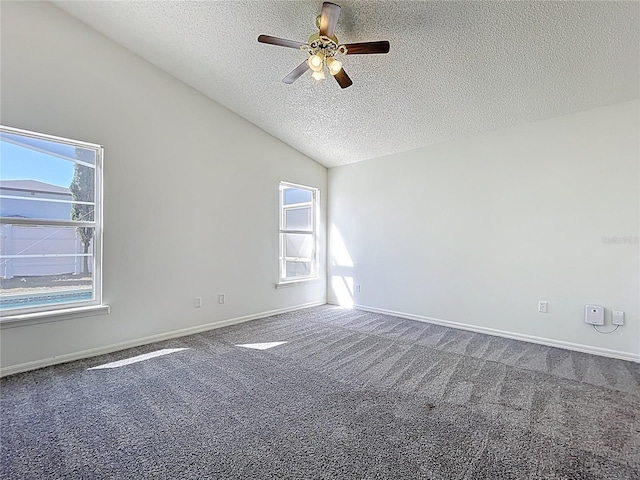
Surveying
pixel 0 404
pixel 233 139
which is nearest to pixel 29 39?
pixel 233 139

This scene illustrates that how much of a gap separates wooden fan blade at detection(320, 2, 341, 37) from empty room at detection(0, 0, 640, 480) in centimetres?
2

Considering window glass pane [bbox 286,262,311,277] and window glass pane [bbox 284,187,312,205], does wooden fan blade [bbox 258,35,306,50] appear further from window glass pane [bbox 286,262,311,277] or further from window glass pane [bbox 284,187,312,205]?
window glass pane [bbox 286,262,311,277]

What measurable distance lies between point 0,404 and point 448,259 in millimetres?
4685

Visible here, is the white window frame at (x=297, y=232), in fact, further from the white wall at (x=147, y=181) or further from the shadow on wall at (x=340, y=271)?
the shadow on wall at (x=340, y=271)

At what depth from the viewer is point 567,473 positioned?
1630mm

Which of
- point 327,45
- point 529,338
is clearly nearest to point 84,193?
point 327,45

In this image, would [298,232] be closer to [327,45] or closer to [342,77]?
[342,77]

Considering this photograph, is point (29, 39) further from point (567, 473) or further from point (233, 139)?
point (567, 473)

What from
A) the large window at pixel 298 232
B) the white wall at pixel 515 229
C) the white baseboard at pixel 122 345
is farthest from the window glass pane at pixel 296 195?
the white baseboard at pixel 122 345

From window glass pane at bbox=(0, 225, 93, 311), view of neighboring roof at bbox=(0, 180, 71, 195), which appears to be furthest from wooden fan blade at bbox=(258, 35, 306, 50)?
window glass pane at bbox=(0, 225, 93, 311)

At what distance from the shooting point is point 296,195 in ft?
18.4

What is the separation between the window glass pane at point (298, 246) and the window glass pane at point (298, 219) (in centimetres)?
14

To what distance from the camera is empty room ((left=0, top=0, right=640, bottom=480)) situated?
1.97 metres

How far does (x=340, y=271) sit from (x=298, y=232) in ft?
3.43
